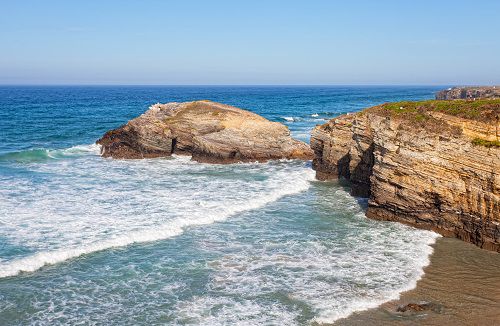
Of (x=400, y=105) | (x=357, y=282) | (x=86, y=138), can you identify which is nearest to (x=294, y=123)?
(x=86, y=138)

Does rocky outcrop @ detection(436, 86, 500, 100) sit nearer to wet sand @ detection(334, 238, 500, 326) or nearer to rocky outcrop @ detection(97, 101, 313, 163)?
rocky outcrop @ detection(97, 101, 313, 163)

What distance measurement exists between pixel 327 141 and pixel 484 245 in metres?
15.4

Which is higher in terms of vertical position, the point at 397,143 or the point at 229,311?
the point at 397,143

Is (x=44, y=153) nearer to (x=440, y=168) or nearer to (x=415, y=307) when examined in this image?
(x=440, y=168)

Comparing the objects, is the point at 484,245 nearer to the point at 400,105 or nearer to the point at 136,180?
the point at 400,105

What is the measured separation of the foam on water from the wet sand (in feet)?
37.1

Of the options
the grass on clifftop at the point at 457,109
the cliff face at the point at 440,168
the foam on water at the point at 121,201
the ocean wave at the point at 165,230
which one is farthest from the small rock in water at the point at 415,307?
the foam on water at the point at 121,201

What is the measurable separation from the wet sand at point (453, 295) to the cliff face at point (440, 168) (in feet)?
5.95

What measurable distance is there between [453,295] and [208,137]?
28.5 m

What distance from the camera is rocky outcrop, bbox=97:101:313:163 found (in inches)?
1635

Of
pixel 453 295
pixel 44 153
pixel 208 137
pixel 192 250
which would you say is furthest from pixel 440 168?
pixel 44 153

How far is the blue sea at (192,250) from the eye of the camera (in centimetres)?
1580

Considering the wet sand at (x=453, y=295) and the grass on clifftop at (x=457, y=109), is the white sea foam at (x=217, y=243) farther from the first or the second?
the grass on clifftop at (x=457, y=109)

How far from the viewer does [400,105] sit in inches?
1068
